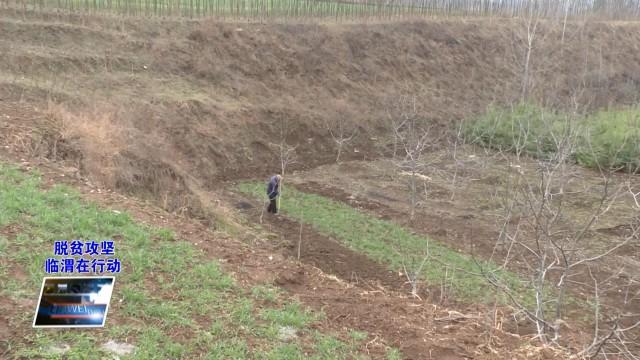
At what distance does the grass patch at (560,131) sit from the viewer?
16.8m

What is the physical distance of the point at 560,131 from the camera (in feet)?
52.5

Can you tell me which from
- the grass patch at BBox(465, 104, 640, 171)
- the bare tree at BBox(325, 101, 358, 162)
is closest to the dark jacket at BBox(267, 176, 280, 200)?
the bare tree at BBox(325, 101, 358, 162)

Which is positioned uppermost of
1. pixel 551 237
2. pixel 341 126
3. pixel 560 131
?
pixel 551 237

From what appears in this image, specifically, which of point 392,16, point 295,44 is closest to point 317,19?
point 295,44

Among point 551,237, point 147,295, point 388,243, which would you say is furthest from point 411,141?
point 147,295

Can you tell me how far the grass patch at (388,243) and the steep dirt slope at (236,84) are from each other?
2.39 m

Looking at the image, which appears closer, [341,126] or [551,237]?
[551,237]

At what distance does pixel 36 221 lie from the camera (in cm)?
566

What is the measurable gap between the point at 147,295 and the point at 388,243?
6.46 metres

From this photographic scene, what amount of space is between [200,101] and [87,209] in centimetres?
1016

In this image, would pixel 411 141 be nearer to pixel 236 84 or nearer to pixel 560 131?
pixel 560 131

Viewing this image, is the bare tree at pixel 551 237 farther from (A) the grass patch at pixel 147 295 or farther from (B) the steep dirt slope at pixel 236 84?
(B) the steep dirt slope at pixel 236 84

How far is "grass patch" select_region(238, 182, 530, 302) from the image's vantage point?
9.10 meters

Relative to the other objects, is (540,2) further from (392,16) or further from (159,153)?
(159,153)
